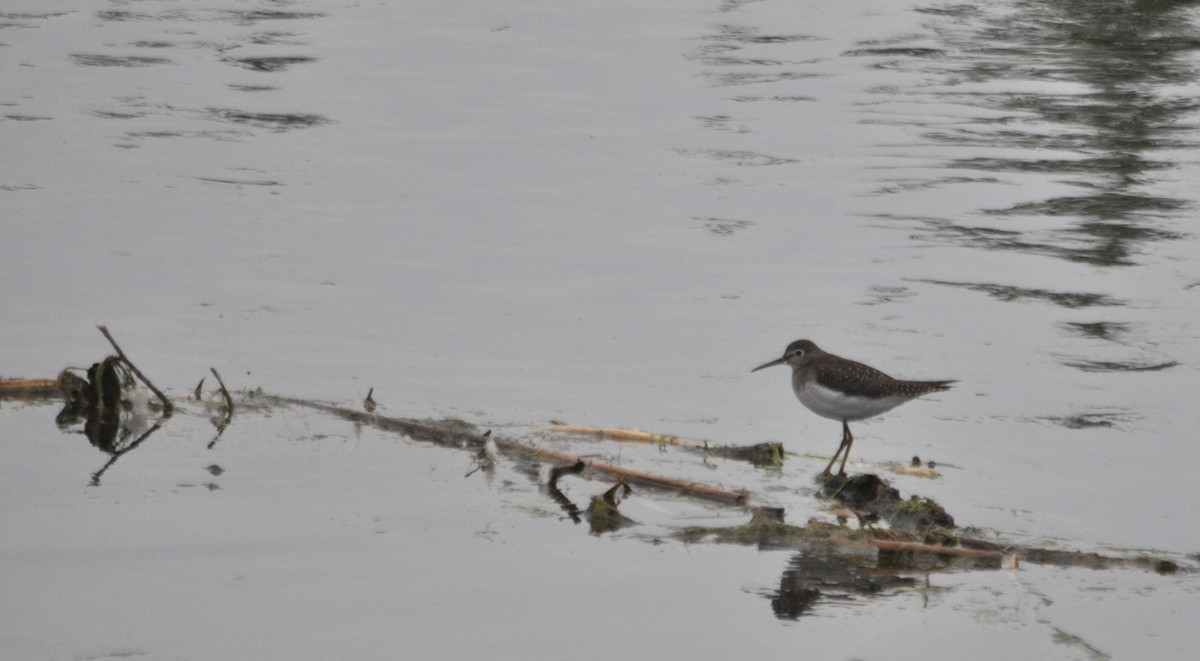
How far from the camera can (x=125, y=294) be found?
9.96 metres

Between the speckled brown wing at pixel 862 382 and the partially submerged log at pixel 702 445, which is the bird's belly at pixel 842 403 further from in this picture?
the partially submerged log at pixel 702 445

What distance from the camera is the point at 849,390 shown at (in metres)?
7.80

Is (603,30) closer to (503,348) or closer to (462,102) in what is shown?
(462,102)

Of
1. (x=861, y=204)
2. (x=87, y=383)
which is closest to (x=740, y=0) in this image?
(x=861, y=204)

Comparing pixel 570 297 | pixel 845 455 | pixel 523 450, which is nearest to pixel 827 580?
pixel 845 455

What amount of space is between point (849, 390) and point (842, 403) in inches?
2.9

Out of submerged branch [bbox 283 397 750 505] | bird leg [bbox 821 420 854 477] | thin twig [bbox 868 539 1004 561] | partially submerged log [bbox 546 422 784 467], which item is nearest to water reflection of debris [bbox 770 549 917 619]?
thin twig [bbox 868 539 1004 561]

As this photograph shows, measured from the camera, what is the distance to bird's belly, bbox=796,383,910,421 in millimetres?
7824

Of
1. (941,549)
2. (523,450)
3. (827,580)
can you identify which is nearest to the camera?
(827,580)

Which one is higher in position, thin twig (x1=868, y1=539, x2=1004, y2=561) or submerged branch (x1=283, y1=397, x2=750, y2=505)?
thin twig (x1=868, y1=539, x2=1004, y2=561)

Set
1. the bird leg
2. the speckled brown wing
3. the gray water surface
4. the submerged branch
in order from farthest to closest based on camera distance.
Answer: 1. the speckled brown wing
2. the bird leg
3. the submerged branch
4. the gray water surface

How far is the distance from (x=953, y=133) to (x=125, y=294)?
7.67m

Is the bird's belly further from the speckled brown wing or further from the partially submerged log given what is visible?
the partially submerged log

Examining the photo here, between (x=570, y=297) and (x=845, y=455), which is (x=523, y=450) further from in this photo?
(x=570, y=297)
